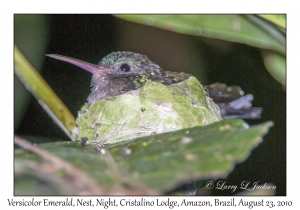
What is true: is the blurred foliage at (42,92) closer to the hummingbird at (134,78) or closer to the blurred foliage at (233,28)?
the blurred foliage at (233,28)

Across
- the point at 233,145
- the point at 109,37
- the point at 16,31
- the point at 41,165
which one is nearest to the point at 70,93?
the point at 109,37

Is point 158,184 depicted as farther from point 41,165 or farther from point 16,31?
point 16,31

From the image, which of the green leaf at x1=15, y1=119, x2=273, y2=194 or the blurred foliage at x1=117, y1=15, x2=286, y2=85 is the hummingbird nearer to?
the blurred foliage at x1=117, y1=15, x2=286, y2=85

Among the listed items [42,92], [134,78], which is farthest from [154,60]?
[42,92]

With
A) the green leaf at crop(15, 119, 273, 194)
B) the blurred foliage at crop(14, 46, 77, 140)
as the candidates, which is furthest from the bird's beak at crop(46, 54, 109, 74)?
the green leaf at crop(15, 119, 273, 194)

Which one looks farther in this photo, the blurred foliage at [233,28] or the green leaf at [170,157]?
the blurred foliage at [233,28]

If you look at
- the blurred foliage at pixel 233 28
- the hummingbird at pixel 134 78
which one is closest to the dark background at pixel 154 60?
the hummingbird at pixel 134 78
